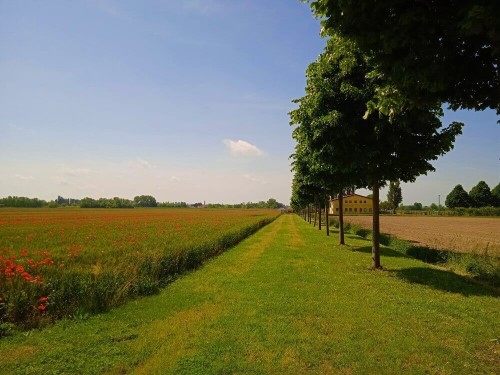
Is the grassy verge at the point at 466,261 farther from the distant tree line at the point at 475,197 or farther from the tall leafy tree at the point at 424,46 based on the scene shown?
the distant tree line at the point at 475,197

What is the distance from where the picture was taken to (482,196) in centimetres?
12725

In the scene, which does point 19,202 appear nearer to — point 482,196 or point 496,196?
point 482,196

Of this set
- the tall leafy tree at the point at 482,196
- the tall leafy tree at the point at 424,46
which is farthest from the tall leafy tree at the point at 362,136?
the tall leafy tree at the point at 482,196

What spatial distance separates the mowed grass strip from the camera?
5699 mm

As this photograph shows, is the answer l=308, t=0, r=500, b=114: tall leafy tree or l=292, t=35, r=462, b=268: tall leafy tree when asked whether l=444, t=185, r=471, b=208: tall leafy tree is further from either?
Result: l=308, t=0, r=500, b=114: tall leafy tree

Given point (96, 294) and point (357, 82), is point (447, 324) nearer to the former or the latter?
point (96, 294)

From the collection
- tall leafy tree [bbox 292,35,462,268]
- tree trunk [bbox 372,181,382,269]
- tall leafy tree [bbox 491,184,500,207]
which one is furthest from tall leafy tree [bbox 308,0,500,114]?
tall leafy tree [bbox 491,184,500,207]

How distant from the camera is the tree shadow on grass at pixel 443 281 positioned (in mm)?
10865

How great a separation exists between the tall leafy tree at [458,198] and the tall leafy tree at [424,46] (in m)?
149

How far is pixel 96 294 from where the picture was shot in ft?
30.1

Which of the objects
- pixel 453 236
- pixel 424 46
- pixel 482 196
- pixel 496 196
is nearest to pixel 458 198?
pixel 482 196

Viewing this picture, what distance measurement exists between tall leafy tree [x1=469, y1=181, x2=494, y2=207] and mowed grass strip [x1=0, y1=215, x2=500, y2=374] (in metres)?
142

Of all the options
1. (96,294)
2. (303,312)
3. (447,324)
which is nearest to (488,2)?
(447,324)

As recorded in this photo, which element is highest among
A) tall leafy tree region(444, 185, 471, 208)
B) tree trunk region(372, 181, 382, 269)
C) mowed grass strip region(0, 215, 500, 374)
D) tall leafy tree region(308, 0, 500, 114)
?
tall leafy tree region(444, 185, 471, 208)
